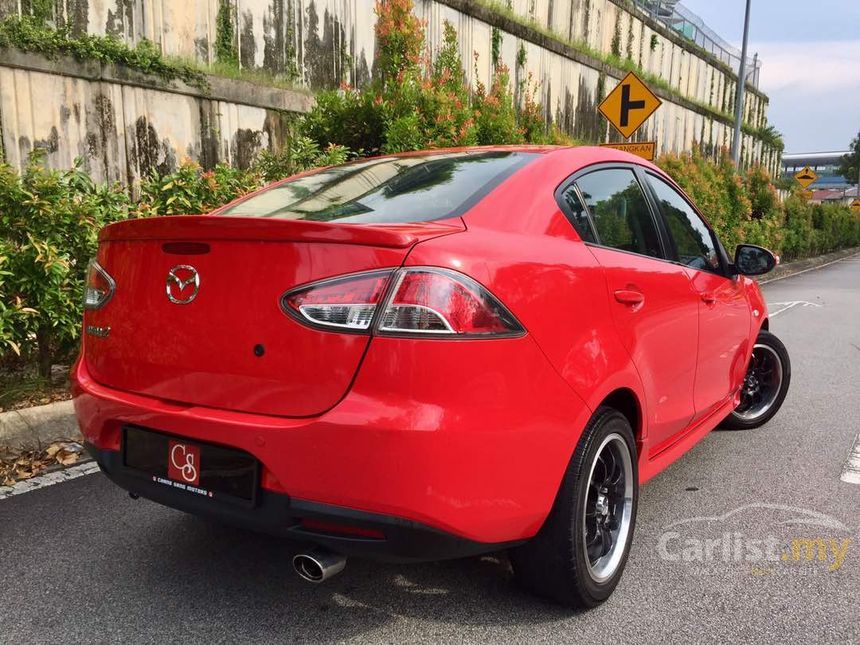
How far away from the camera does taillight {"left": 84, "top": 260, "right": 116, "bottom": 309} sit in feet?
8.02

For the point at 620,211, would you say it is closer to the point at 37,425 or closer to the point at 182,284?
the point at 182,284

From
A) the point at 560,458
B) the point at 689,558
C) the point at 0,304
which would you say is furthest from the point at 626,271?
the point at 0,304

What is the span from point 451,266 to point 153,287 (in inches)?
38.5

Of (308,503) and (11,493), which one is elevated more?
(308,503)

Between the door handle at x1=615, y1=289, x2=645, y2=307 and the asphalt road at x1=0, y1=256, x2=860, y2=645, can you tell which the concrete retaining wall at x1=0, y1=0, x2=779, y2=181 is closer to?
the asphalt road at x1=0, y1=256, x2=860, y2=645

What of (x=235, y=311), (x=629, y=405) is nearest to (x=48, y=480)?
(x=235, y=311)

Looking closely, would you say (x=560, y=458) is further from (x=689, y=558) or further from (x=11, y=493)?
(x=11, y=493)

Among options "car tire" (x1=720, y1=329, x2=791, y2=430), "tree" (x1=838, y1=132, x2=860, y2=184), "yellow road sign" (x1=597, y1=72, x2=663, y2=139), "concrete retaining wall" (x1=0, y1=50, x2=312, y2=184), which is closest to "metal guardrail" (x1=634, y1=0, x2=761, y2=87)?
"yellow road sign" (x1=597, y1=72, x2=663, y2=139)

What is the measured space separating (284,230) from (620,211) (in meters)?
1.53

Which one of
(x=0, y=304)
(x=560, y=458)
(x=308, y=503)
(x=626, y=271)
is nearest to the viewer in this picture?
(x=308, y=503)

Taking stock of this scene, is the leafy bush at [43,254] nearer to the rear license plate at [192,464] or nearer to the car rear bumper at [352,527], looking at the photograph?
the rear license plate at [192,464]

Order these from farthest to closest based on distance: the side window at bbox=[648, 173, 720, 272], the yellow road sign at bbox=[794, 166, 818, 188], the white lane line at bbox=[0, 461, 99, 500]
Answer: the yellow road sign at bbox=[794, 166, 818, 188]
the white lane line at bbox=[0, 461, 99, 500]
the side window at bbox=[648, 173, 720, 272]

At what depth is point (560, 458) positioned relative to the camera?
→ 2238 millimetres

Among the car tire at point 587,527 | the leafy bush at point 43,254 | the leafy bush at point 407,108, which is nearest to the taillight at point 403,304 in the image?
the car tire at point 587,527
